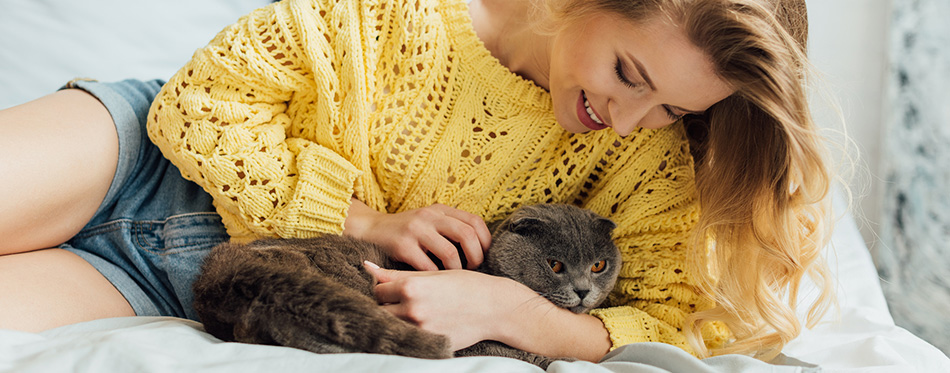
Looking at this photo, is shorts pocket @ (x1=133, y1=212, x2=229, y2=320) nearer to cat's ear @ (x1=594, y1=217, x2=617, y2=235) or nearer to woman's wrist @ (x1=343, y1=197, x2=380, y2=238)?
woman's wrist @ (x1=343, y1=197, x2=380, y2=238)

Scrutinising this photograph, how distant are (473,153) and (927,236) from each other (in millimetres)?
1107

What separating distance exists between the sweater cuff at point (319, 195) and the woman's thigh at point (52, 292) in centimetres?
31

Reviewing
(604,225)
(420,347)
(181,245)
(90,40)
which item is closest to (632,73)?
(604,225)

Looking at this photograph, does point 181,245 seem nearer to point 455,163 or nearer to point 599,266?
point 455,163

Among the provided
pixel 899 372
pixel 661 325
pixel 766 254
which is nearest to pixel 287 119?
pixel 661 325

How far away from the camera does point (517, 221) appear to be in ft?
3.22

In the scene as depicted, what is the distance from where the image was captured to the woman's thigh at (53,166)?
91 cm

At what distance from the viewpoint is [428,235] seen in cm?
97

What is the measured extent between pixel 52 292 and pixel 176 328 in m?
0.32

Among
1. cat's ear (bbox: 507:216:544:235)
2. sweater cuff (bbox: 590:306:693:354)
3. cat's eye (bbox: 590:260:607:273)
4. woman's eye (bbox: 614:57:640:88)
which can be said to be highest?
woman's eye (bbox: 614:57:640:88)

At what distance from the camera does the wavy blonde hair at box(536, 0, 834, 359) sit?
86cm

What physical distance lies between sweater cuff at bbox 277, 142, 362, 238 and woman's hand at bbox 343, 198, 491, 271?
41 mm

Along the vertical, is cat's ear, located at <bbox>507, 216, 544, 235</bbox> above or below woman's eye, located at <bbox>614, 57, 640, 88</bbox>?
below

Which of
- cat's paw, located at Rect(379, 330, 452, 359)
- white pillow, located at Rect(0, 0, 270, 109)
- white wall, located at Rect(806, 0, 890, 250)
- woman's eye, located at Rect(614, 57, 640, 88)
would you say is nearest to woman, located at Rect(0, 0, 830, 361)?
woman's eye, located at Rect(614, 57, 640, 88)
